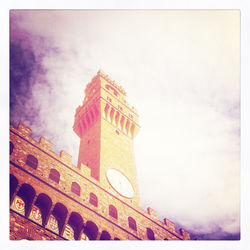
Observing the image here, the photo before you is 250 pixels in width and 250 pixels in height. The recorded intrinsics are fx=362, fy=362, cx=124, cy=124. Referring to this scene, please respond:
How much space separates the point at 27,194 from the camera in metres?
11.0

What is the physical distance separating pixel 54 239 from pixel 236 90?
23.3ft

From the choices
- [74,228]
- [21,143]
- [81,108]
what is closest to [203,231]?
[74,228]

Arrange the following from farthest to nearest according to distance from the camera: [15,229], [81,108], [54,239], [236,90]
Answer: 1. [81,108]
2. [236,90]
3. [54,239]
4. [15,229]

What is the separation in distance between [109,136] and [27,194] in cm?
746

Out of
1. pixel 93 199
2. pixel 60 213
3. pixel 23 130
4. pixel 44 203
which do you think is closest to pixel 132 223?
pixel 93 199

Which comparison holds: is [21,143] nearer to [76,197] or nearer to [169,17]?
[76,197]

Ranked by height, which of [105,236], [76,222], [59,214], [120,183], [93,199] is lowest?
[105,236]

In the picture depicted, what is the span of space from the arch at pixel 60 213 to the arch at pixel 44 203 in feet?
0.89

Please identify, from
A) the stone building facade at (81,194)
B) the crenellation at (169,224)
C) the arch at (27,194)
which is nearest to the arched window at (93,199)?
the stone building facade at (81,194)

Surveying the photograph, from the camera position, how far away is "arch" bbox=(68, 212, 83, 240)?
38.1ft

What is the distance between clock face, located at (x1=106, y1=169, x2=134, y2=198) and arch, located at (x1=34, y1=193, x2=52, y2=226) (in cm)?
397

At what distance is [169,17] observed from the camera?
11141 millimetres

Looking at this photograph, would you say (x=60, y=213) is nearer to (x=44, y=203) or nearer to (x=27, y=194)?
(x=44, y=203)

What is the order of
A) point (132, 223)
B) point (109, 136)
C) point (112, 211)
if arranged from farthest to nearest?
1. point (109, 136)
2. point (132, 223)
3. point (112, 211)
